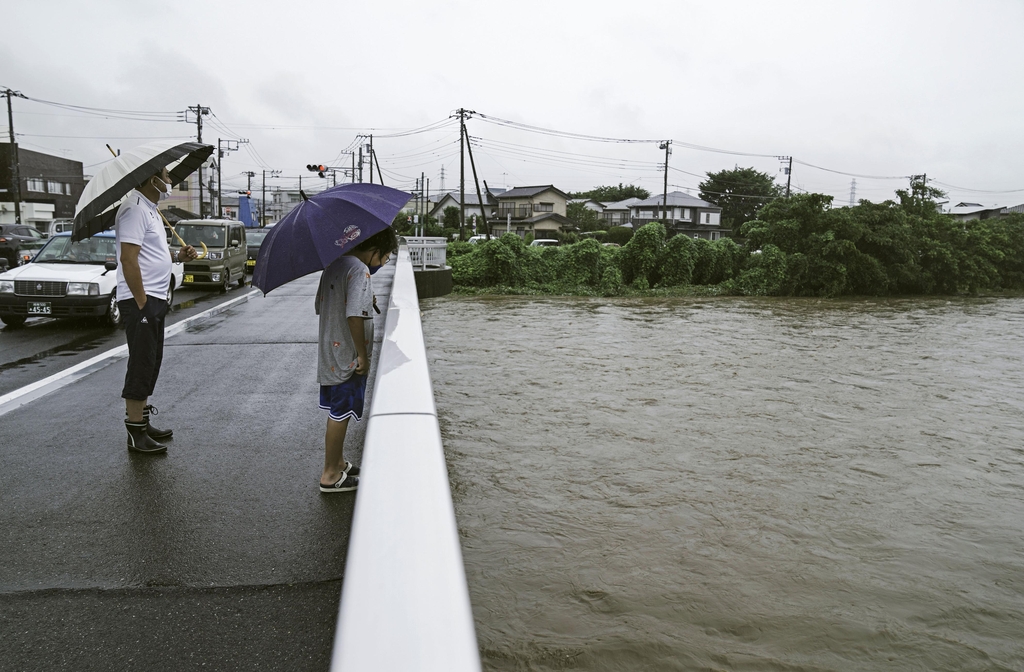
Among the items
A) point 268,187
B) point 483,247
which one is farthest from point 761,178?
point 268,187

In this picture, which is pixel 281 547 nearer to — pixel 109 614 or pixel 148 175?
pixel 109 614

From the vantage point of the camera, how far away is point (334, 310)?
155 inches

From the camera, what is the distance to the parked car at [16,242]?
2425 centimetres

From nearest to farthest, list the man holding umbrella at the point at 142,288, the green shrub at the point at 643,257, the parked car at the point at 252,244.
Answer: the man holding umbrella at the point at 142,288 → the parked car at the point at 252,244 → the green shrub at the point at 643,257

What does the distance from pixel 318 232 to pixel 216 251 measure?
1564 centimetres

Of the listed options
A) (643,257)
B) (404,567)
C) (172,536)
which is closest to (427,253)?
(643,257)

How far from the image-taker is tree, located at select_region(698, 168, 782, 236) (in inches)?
2837

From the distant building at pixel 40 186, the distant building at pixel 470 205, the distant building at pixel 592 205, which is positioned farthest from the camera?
the distant building at pixel 470 205

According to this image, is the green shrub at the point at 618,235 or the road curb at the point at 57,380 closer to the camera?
the road curb at the point at 57,380

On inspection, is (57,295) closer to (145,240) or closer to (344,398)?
(145,240)

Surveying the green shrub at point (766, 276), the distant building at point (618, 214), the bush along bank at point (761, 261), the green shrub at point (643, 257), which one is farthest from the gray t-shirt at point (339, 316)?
the distant building at point (618, 214)

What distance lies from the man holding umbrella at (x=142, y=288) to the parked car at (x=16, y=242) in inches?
878

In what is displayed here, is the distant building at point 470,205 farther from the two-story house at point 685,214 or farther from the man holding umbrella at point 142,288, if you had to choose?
the man holding umbrella at point 142,288

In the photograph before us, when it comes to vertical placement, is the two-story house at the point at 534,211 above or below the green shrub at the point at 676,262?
above
